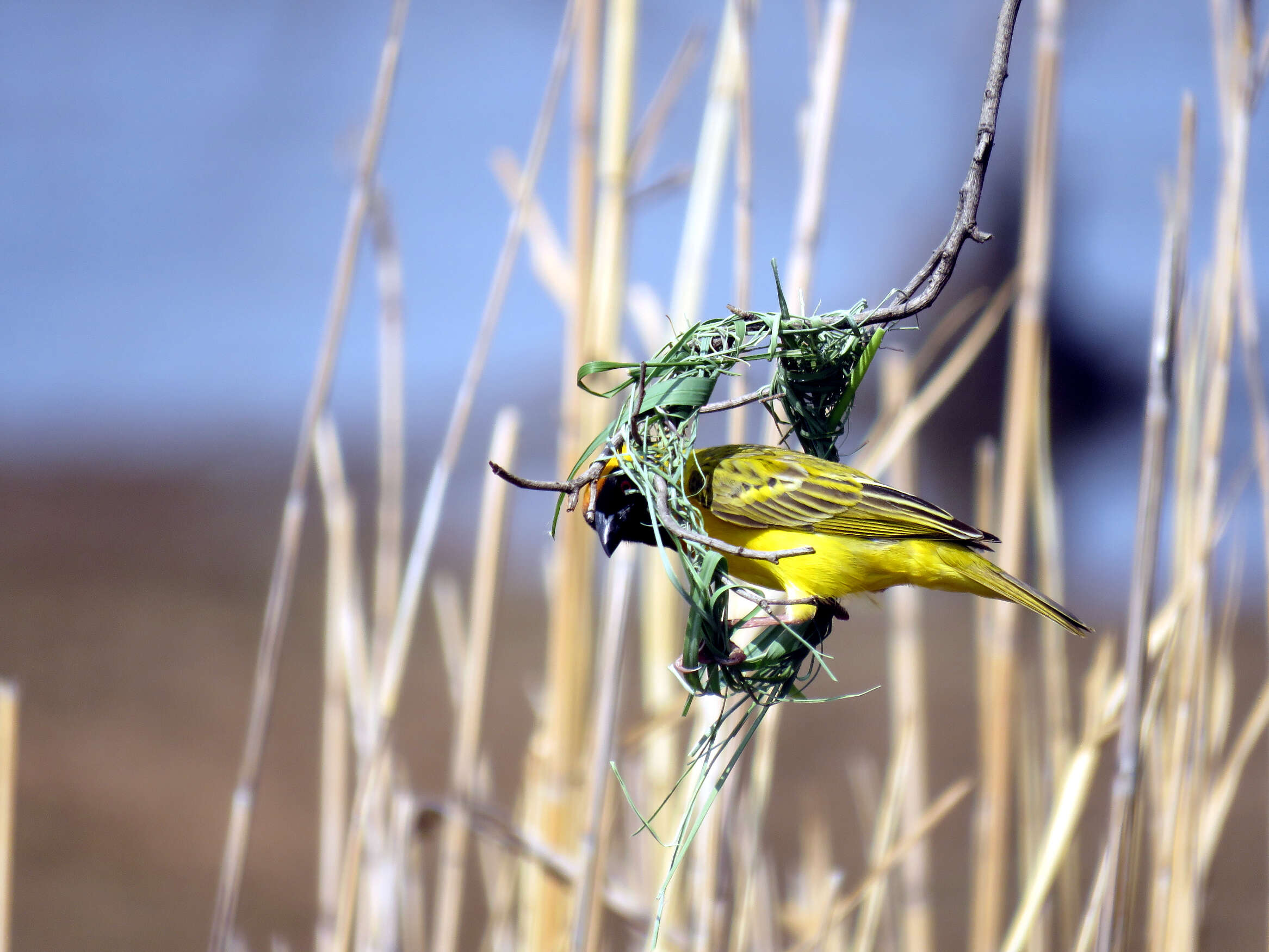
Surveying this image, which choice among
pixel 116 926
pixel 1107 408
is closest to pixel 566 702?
pixel 116 926

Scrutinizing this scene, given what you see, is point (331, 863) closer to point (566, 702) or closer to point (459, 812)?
point (459, 812)

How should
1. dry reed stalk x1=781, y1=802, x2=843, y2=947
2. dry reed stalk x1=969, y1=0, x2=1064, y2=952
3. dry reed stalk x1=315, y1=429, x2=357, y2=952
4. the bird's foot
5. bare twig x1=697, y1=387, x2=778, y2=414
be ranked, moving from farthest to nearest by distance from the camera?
dry reed stalk x1=781, y1=802, x2=843, y2=947 < dry reed stalk x1=315, y1=429, x2=357, y2=952 < dry reed stalk x1=969, y1=0, x2=1064, y2=952 < the bird's foot < bare twig x1=697, y1=387, x2=778, y2=414

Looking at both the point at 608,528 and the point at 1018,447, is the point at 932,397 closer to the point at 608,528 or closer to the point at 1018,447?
the point at 1018,447

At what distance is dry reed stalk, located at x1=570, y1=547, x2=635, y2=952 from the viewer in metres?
1.87

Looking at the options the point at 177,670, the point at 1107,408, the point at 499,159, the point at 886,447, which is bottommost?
the point at 177,670

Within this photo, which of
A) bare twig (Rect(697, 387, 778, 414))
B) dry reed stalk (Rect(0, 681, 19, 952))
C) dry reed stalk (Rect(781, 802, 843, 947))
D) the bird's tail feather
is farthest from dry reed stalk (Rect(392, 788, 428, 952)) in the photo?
bare twig (Rect(697, 387, 778, 414))

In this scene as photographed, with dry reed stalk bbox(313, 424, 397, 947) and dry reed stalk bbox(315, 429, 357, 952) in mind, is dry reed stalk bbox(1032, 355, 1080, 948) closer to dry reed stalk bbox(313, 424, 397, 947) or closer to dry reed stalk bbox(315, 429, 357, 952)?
dry reed stalk bbox(313, 424, 397, 947)

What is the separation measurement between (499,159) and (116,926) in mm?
5087

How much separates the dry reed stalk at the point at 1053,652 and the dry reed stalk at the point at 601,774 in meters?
0.94

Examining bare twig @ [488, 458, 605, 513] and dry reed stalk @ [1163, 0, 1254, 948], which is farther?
dry reed stalk @ [1163, 0, 1254, 948]

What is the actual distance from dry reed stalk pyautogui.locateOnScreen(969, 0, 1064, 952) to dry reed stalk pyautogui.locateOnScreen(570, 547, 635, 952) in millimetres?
798

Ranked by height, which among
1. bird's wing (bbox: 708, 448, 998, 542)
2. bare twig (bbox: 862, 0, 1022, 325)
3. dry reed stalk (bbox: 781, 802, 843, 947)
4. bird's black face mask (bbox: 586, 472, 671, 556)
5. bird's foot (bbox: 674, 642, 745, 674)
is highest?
bare twig (bbox: 862, 0, 1022, 325)

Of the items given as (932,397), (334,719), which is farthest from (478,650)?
(932,397)

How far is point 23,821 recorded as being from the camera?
662 centimetres
